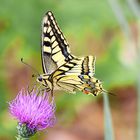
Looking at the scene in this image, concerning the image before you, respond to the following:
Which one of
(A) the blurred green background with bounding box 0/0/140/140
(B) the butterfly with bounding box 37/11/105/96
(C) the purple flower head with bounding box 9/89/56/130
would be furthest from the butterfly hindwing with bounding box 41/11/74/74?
(A) the blurred green background with bounding box 0/0/140/140

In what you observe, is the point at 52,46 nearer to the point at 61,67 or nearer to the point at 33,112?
the point at 61,67

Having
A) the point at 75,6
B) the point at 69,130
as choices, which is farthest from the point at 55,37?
the point at 75,6

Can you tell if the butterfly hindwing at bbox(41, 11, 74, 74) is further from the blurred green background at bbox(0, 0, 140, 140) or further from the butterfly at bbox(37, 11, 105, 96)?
the blurred green background at bbox(0, 0, 140, 140)

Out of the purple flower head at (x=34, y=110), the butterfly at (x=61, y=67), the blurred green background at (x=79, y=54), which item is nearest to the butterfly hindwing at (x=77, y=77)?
the butterfly at (x=61, y=67)

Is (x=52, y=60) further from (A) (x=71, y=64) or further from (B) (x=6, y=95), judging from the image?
(B) (x=6, y=95)

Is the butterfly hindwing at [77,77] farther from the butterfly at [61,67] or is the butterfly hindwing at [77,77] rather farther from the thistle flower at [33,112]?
the thistle flower at [33,112]

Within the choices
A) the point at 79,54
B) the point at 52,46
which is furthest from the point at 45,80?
the point at 79,54
